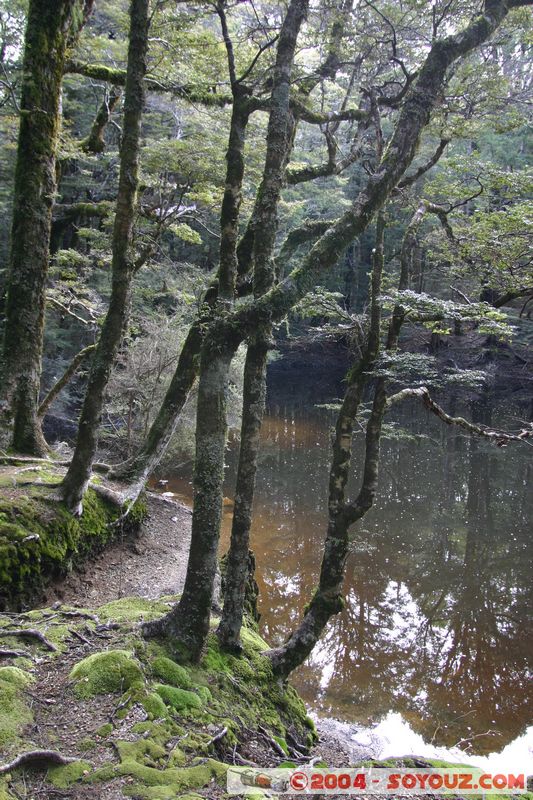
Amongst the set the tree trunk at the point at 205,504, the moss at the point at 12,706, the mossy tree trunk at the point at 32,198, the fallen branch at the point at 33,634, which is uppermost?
the mossy tree trunk at the point at 32,198

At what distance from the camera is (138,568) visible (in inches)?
328

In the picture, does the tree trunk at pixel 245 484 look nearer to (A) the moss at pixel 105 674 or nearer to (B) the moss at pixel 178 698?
(B) the moss at pixel 178 698

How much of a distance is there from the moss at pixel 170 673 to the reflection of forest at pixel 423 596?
3.95 meters

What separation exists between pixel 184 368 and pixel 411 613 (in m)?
6.14

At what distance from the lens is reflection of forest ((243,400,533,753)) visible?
754 cm

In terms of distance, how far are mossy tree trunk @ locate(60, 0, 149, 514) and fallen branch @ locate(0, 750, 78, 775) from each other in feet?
12.4

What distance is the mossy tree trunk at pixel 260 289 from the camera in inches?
186

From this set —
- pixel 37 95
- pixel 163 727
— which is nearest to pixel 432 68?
pixel 37 95

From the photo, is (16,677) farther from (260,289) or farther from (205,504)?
(260,289)

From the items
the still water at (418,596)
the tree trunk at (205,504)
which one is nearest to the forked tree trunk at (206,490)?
the tree trunk at (205,504)

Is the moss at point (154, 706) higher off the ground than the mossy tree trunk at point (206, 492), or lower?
lower

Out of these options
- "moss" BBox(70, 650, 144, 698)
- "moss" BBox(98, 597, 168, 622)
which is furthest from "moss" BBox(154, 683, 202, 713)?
"moss" BBox(98, 597, 168, 622)

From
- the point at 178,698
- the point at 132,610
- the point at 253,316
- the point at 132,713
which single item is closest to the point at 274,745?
the point at 178,698

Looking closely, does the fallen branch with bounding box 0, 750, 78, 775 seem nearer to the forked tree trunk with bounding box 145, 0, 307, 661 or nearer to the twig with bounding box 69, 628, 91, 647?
the twig with bounding box 69, 628, 91, 647
